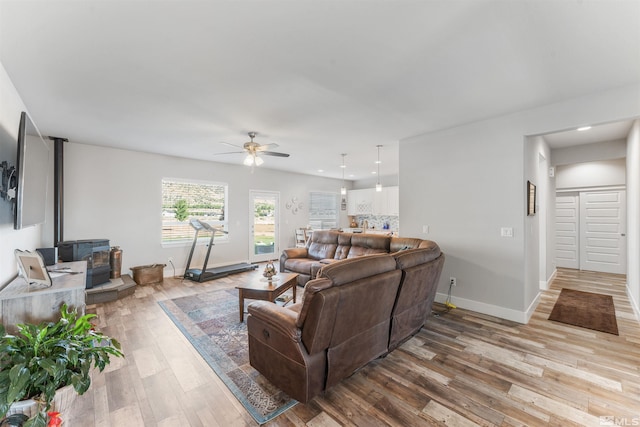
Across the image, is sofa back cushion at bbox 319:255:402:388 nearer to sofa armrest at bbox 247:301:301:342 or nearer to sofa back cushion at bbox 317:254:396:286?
sofa back cushion at bbox 317:254:396:286

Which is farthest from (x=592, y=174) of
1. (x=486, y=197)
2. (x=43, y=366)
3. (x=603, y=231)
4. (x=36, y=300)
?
(x=36, y=300)

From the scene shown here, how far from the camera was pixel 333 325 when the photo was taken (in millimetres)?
1900

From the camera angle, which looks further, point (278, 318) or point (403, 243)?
point (403, 243)

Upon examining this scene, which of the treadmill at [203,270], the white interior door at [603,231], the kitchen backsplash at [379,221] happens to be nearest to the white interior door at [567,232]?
the white interior door at [603,231]

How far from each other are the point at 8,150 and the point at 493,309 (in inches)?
218

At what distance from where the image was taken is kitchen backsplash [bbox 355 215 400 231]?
8742mm

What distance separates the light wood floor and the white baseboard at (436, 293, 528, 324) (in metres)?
0.13

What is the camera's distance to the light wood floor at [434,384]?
71.6 inches

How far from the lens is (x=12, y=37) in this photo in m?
1.90

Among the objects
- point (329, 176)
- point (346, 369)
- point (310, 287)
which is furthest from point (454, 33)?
point (329, 176)

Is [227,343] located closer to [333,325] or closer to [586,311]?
[333,325]

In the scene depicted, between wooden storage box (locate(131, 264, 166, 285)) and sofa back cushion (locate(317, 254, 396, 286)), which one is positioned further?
wooden storage box (locate(131, 264, 166, 285))

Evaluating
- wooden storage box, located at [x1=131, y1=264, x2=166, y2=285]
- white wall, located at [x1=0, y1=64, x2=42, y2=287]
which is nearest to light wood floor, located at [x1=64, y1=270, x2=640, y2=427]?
white wall, located at [x1=0, y1=64, x2=42, y2=287]

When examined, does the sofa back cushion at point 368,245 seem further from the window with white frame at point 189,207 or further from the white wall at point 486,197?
the window with white frame at point 189,207
